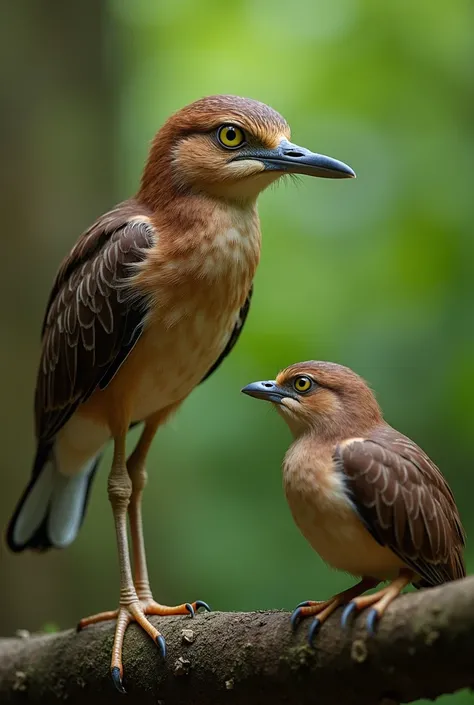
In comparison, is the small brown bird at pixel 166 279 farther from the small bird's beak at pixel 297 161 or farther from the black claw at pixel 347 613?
the black claw at pixel 347 613

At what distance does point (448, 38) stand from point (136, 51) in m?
2.50

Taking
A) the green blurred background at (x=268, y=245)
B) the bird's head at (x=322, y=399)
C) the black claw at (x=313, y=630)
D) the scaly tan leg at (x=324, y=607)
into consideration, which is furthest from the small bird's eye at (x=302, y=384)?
the green blurred background at (x=268, y=245)

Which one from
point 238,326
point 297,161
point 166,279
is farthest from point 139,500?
point 297,161

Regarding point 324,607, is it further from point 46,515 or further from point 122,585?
point 46,515

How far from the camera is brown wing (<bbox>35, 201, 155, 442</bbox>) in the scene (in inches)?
138

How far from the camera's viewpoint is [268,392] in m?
2.90

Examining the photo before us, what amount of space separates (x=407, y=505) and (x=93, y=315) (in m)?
1.68

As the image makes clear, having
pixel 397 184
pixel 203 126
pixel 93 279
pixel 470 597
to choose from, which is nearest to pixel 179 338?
pixel 93 279

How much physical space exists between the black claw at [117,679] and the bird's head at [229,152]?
1792 millimetres

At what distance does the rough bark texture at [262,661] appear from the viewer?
2.14 m

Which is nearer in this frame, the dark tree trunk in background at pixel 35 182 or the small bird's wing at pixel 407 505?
the small bird's wing at pixel 407 505

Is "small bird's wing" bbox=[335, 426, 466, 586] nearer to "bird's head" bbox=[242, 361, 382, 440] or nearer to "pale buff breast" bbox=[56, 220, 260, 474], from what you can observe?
"bird's head" bbox=[242, 361, 382, 440]

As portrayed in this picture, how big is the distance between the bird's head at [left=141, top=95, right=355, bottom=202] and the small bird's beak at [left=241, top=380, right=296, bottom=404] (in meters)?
0.87

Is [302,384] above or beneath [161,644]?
above
